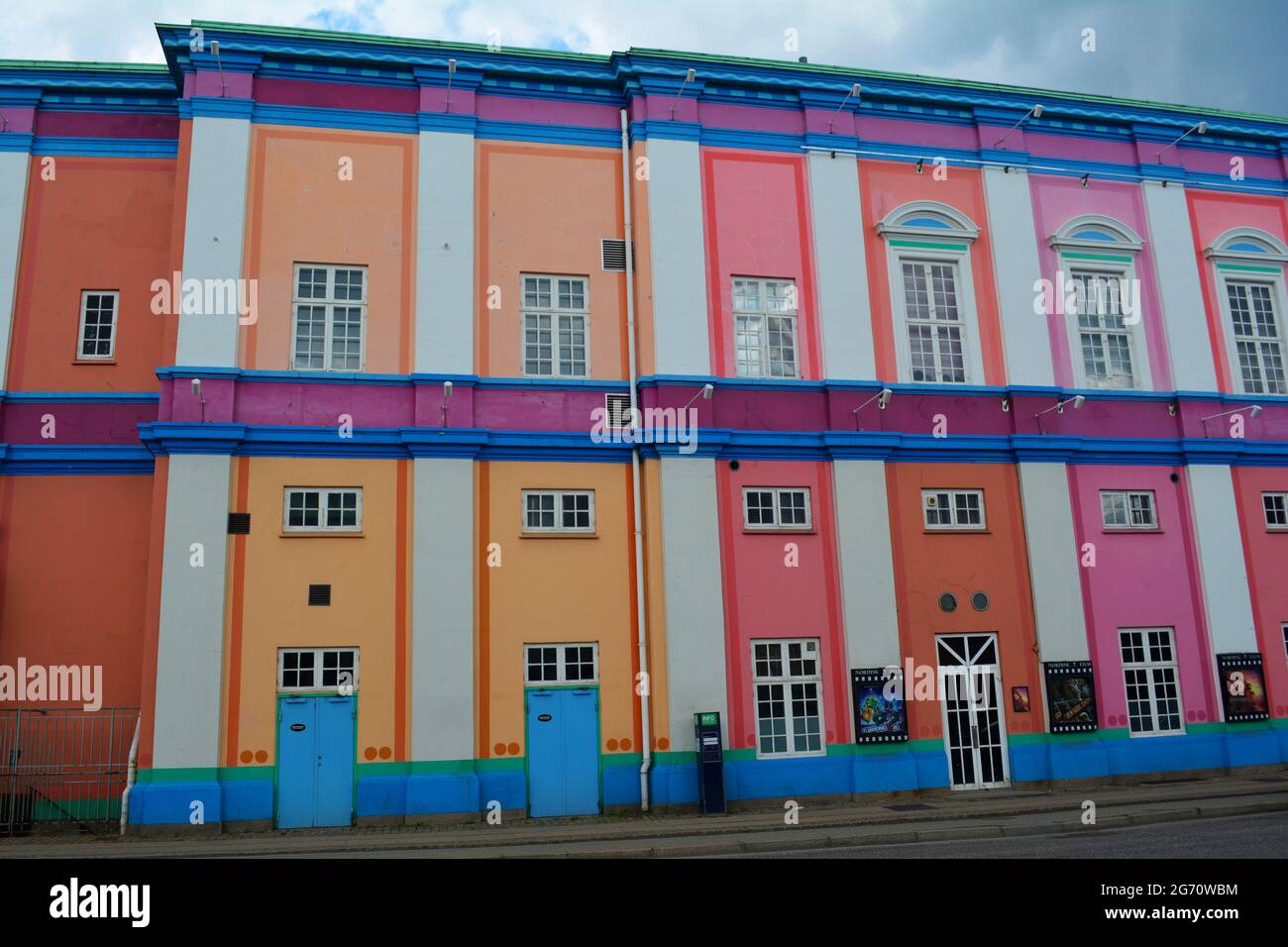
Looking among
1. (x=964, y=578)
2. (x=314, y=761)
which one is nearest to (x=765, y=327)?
(x=964, y=578)

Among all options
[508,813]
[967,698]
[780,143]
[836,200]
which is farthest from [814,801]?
[780,143]

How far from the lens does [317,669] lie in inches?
578

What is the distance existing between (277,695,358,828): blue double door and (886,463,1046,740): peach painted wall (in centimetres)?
946

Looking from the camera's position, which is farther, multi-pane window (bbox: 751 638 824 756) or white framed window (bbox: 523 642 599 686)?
multi-pane window (bbox: 751 638 824 756)

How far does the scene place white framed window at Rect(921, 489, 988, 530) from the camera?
17.1 meters

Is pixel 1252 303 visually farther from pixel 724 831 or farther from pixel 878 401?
pixel 724 831

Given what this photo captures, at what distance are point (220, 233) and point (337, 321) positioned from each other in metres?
2.36

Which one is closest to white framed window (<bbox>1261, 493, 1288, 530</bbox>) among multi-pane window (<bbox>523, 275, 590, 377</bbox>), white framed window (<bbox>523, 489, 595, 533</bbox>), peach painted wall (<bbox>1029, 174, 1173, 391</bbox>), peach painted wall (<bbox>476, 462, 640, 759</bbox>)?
peach painted wall (<bbox>1029, 174, 1173, 391</bbox>)

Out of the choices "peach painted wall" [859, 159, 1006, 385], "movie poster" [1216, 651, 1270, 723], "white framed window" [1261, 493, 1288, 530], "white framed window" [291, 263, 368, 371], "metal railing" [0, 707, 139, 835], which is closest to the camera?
"metal railing" [0, 707, 139, 835]

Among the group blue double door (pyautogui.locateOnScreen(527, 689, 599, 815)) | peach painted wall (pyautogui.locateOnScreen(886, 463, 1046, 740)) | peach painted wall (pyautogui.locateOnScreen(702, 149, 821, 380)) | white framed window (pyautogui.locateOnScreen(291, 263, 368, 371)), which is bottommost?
blue double door (pyautogui.locateOnScreen(527, 689, 599, 815))

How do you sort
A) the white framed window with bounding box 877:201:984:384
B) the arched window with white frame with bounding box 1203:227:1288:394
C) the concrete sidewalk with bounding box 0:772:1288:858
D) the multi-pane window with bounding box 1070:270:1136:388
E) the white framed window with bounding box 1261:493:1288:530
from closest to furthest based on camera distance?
the concrete sidewalk with bounding box 0:772:1288:858, the white framed window with bounding box 877:201:984:384, the multi-pane window with bounding box 1070:270:1136:388, the white framed window with bounding box 1261:493:1288:530, the arched window with white frame with bounding box 1203:227:1288:394

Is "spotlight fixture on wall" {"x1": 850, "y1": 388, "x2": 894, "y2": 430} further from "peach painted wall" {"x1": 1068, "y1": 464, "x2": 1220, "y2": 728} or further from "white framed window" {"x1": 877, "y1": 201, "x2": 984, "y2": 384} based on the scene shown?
"peach painted wall" {"x1": 1068, "y1": 464, "x2": 1220, "y2": 728}

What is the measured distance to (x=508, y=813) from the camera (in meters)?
14.7

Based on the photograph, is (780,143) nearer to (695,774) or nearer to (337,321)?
(337,321)
